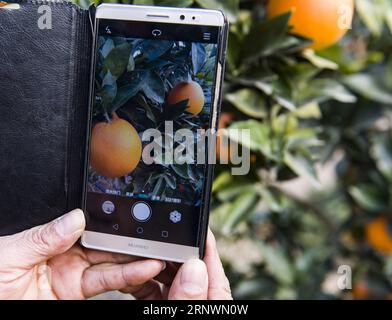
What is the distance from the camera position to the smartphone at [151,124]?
58cm

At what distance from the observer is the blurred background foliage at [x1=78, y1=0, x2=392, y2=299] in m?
0.71

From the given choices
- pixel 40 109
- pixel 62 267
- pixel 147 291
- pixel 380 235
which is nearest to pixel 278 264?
pixel 380 235

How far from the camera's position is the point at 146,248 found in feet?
2.01

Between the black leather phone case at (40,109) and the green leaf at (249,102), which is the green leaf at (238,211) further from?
the black leather phone case at (40,109)

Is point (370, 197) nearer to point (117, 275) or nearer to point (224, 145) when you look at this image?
point (224, 145)

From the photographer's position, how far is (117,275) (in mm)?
636

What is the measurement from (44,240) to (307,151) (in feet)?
1.18

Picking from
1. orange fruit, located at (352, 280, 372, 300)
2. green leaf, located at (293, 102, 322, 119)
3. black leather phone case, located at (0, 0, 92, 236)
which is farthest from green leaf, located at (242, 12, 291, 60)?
orange fruit, located at (352, 280, 372, 300)

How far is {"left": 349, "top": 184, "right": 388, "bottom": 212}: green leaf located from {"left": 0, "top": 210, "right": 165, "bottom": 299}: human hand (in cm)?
41

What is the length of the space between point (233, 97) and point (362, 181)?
0.38 metres

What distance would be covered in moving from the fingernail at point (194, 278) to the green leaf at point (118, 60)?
0.72 feet

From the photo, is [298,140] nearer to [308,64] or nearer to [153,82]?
[308,64]
